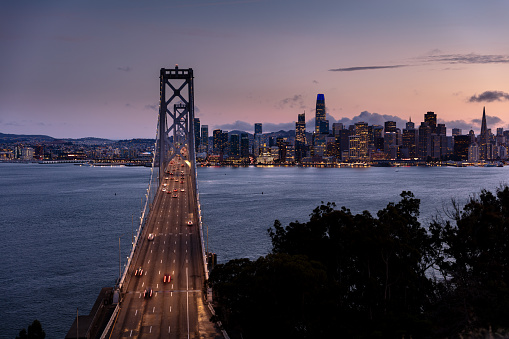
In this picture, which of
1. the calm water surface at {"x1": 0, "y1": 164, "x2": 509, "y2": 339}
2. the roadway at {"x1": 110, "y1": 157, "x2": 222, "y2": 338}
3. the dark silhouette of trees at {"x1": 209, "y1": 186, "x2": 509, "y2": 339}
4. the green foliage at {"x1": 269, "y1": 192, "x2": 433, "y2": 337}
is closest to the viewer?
the dark silhouette of trees at {"x1": 209, "y1": 186, "x2": 509, "y2": 339}

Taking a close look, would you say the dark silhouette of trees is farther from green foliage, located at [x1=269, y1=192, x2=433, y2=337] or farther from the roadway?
the roadway

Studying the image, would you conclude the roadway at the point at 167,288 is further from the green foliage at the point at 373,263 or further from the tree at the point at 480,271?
the tree at the point at 480,271

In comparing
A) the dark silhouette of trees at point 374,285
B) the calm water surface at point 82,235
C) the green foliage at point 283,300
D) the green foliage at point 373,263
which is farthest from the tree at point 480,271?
the calm water surface at point 82,235

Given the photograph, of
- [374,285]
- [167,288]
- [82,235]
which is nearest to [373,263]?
[374,285]

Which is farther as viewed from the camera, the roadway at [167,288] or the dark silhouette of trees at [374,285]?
the roadway at [167,288]

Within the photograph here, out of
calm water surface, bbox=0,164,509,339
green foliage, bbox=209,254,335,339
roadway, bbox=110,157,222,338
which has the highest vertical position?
green foliage, bbox=209,254,335,339

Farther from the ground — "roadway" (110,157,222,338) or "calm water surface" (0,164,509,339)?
Answer: "roadway" (110,157,222,338)

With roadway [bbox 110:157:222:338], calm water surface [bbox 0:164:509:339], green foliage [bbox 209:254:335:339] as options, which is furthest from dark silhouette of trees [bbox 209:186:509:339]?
calm water surface [bbox 0:164:509:339]

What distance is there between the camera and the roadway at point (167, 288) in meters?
24.2

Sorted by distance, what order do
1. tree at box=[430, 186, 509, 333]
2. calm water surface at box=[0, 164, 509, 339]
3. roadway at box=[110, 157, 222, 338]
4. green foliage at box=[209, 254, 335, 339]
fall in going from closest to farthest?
tree at box=[430, 186, 509, 333] → green foliage at box=[209, 254, 335, 339] → roadway at box=[110, 157, 222, 338] → calm water surface at box=[0, 164, 509, 339]

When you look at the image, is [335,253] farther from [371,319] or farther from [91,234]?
[91,234]

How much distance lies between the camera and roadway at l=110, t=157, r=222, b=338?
24.2 m

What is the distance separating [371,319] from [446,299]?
167 inches

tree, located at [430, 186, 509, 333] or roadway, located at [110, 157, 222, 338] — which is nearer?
tree, located at [430, 186, 509, 333]
